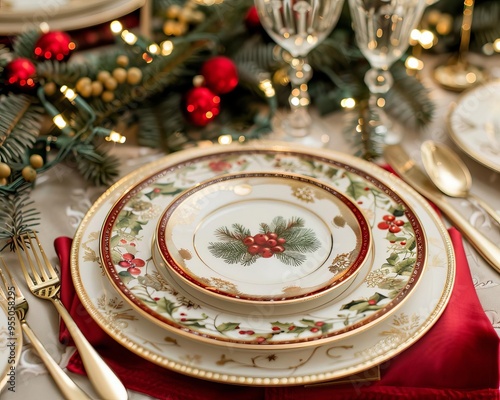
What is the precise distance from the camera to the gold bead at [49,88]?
79cm

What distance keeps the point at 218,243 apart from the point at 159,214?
78 mm

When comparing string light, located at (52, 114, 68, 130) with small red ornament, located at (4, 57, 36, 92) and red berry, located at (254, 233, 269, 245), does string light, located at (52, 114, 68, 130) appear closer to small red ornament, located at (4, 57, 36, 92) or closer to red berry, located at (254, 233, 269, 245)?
small red ornament, located at (4, 57, 36, 92)

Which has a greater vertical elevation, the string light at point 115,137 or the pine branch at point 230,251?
the string light at point 115,137

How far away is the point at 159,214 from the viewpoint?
2.06ft

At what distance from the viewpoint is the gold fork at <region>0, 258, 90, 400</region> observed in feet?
1.64

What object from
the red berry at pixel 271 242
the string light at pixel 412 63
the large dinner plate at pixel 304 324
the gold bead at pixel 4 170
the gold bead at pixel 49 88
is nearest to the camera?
the large dinner plate at pixel 304 324

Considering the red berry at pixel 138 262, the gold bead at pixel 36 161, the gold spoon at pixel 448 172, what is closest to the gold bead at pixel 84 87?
the gold bead at pixel 36 161

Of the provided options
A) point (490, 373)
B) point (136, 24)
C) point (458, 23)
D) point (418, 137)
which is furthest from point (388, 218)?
point (136, 24)

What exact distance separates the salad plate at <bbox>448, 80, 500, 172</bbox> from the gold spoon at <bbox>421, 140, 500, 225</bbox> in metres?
0.02

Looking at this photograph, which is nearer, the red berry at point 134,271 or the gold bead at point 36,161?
the red berry at point 134,271

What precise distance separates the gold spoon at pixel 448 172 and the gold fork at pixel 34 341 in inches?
18.3

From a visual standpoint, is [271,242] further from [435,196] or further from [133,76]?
[133,76]

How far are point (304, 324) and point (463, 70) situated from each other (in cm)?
67

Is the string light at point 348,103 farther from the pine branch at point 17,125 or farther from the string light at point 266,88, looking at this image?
the pine branch at point 17,125
